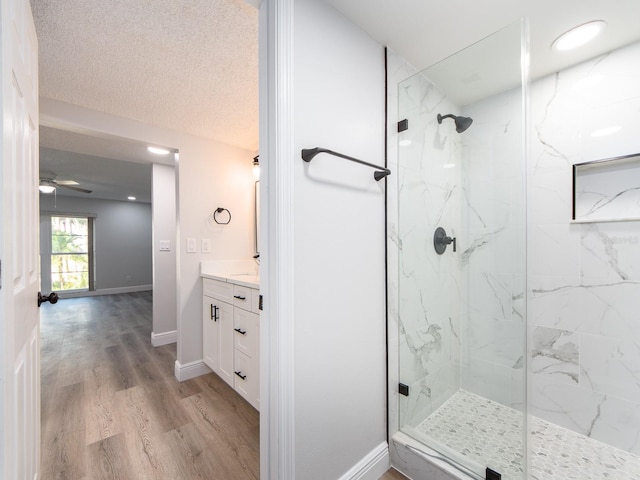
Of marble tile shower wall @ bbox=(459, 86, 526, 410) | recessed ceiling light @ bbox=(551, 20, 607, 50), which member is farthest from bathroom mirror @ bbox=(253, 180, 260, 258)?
recessed ceiling light @ bbox=(551, 20, 607, 50)

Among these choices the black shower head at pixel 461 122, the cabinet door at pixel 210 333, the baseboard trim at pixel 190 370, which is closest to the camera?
the black shower head at pixel 461 122

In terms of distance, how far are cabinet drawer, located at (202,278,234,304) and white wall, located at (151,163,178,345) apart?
110cm

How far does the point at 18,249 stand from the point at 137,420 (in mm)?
1602

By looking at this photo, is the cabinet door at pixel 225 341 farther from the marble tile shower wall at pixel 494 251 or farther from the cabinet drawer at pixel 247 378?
the marble tile shower wall at pixel 494 251

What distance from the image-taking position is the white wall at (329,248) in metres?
1.06

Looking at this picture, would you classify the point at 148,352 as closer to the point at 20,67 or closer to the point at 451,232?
the point at 20,67

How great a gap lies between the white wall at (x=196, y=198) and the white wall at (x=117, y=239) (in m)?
5.67

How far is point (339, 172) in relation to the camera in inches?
49.1

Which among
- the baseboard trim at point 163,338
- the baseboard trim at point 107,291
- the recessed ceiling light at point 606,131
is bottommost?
the baseboard trim at point 107,291

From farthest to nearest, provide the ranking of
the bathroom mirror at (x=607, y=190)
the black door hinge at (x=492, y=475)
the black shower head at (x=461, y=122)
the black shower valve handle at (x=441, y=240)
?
the black shower valve handle at (x=441, y=240) → the black shower head at (x=461, y=122) → the bathroom mirror at (x=607, y=190) → the black door hinge at (x=492, y=475)

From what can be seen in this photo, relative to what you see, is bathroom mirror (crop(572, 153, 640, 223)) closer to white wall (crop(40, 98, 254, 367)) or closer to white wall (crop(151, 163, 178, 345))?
white wall (crop(40, 98, 254, 367))

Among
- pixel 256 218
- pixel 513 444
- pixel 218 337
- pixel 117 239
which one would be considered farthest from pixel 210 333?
pixel 117 239

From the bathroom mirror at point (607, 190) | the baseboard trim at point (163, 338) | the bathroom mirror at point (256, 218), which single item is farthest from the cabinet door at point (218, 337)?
the bathroom mirror at point (607, 190)

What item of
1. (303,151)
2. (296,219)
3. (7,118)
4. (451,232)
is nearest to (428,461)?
(451,232)
